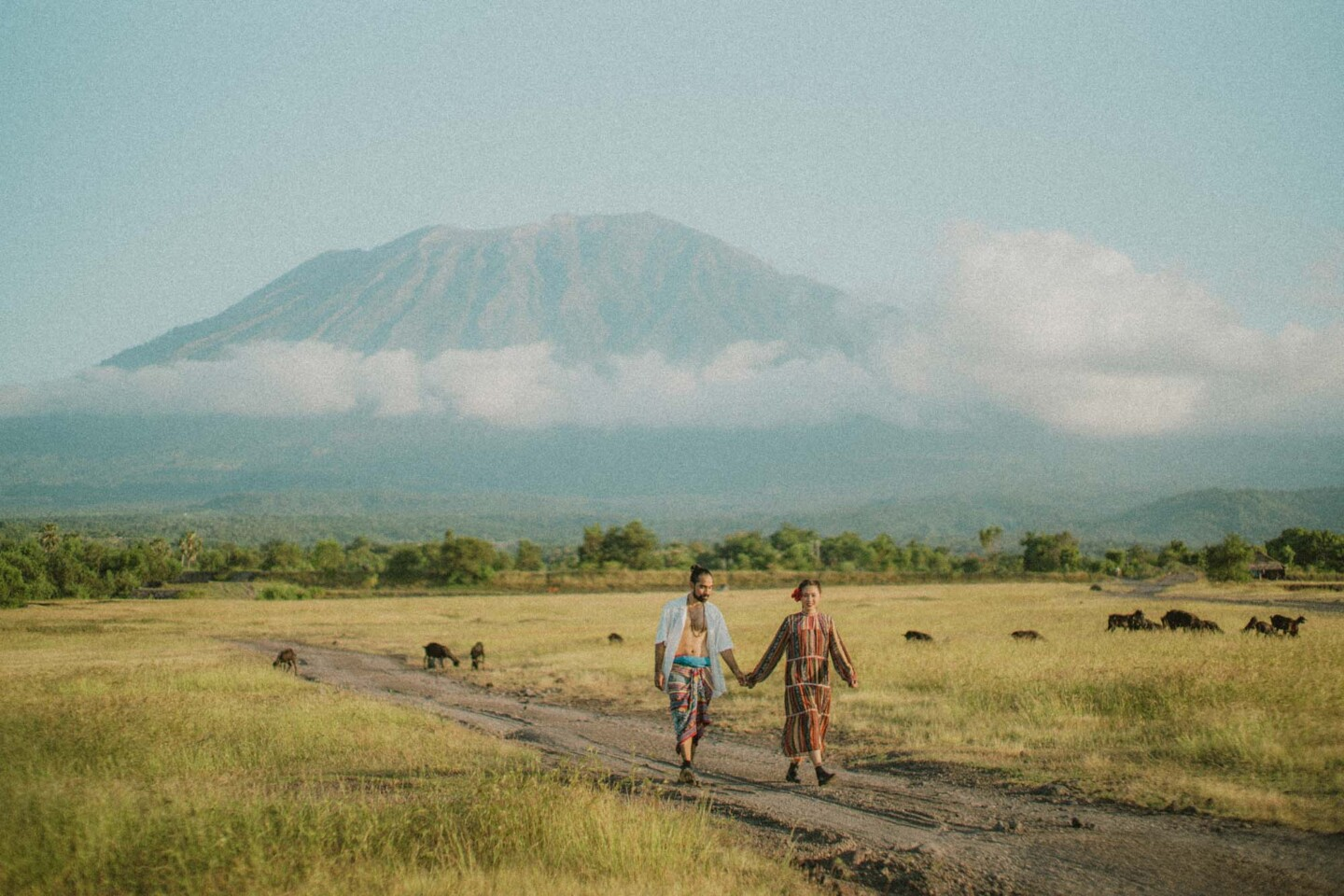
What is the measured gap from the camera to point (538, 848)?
24.7ft

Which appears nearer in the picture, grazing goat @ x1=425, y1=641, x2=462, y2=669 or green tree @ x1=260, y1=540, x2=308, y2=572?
grazing goat @ x1=425, y1=641, x2=462, y2=669

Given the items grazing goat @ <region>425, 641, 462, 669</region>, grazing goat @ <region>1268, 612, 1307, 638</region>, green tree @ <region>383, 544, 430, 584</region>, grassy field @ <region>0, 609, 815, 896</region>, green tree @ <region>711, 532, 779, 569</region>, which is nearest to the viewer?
grassy field @ <region>0, 609, 815, 896</region>

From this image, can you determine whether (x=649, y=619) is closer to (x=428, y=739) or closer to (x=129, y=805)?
(x=428, y=739)

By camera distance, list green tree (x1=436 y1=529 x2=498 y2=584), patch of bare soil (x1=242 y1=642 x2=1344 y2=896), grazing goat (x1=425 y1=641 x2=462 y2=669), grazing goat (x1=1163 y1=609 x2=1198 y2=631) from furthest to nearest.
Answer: green tree (x1=436 y1=529 x2=498 y2=584) → grazing goat (x1=425 y1=641 x2=462 y2=669) → grazing goat (x1=1163 y1=609 x2=1198 y2=631) → patch of bare soil (x1=242 y1=642 x2=1344 y2=896)

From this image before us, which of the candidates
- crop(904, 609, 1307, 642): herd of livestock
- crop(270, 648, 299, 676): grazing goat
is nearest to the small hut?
crop(904, 609, 1307, 642): herd of livestock

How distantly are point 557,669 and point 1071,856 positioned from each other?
63.8ft

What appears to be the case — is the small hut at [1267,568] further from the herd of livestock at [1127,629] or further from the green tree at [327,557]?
the green tree at [327,557]

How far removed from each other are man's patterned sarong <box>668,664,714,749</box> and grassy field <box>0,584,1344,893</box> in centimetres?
162

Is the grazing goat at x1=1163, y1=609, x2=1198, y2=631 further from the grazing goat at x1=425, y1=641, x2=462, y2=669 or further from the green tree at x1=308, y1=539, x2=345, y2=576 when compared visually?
the green tree at x1=308, y1=539, x2=345, y2=576

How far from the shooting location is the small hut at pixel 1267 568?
84.2 m

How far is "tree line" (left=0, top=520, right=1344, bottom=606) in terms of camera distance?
71.1 metres

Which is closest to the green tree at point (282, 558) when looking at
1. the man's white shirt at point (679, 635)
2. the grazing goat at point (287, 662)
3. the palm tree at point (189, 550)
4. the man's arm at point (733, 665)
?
the palm tree at point (189, 550)

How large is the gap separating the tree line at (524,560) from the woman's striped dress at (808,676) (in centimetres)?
5786

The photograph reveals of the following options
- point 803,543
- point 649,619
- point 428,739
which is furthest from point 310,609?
point 803,543
